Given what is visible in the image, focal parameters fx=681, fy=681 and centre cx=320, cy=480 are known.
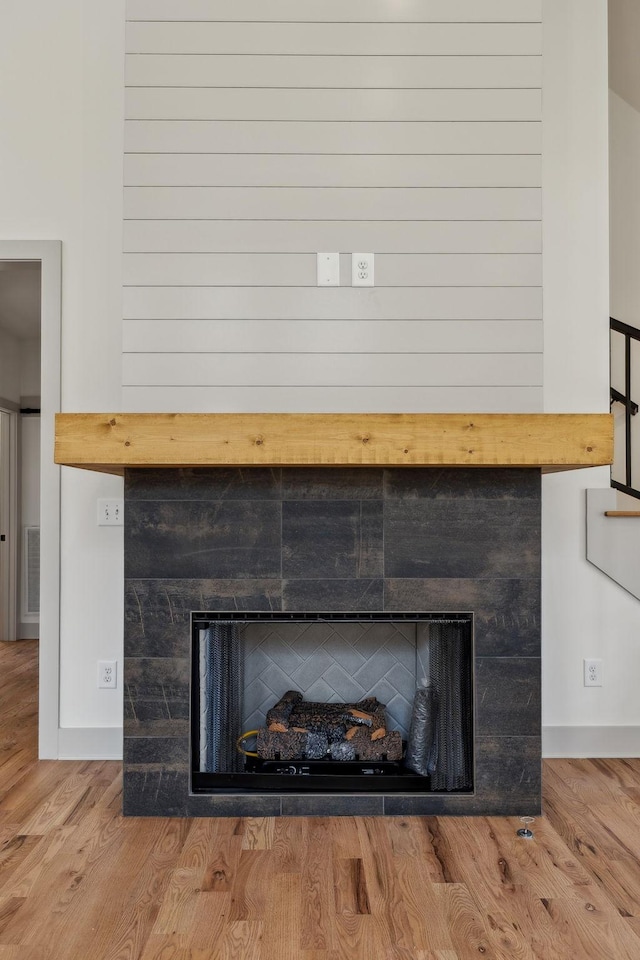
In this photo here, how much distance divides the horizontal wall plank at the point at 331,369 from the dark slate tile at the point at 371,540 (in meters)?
0.43

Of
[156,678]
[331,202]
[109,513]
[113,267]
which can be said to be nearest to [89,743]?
[156,678]

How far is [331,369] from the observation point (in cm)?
231

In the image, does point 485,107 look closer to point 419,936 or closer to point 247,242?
point 247,242

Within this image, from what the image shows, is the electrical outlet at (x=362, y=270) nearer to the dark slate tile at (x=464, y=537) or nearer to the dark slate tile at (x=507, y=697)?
the dark slate tile at (x=464, y=537)

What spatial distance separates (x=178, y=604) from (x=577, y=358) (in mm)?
1867

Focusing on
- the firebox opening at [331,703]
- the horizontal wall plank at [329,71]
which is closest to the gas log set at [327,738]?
the firebox opening at [331,703]

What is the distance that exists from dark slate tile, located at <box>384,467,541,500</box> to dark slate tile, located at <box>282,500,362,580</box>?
0.16 m

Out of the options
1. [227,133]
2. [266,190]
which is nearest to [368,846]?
[266,190]

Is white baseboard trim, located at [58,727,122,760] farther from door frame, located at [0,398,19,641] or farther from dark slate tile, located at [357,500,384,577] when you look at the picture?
door frame, located at [0,398,19,641]

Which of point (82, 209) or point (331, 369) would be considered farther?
point (82, 209)

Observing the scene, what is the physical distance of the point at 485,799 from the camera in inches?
88.0

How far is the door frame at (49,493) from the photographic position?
9.04 feet

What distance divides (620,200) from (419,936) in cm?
390

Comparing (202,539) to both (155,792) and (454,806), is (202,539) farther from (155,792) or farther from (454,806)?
(454,806)
